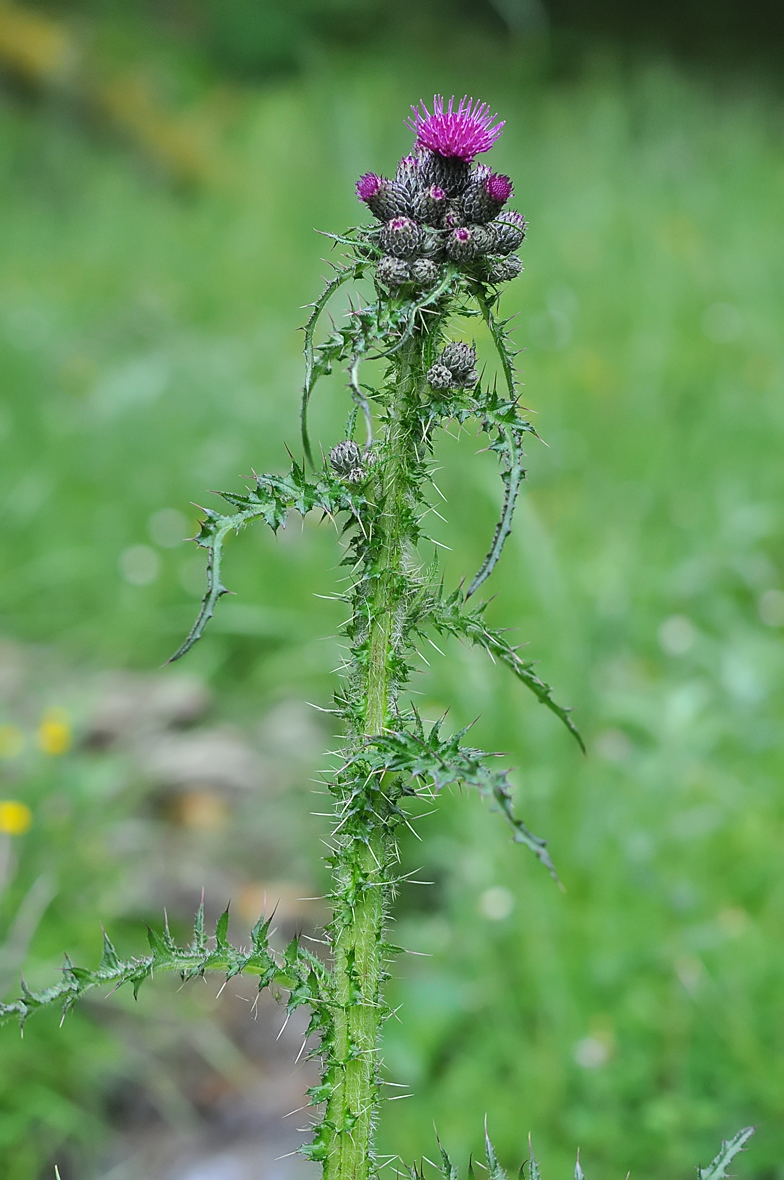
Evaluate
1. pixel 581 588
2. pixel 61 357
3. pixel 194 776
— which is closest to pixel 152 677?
pixel 194 776

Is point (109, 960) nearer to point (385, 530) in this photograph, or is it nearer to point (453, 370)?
point (385, 530)

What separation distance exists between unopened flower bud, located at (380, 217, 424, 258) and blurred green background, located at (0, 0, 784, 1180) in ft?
1.30

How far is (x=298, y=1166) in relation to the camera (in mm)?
2262

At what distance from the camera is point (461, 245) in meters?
0.92

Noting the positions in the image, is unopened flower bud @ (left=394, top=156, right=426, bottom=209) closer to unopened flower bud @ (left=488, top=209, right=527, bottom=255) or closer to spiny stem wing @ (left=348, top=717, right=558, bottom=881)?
unopened flower bud @ (left=488, top=209, right=527, bottom=255)

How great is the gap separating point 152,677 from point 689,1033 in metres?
2.05

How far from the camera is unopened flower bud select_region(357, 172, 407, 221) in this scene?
3.15 ft

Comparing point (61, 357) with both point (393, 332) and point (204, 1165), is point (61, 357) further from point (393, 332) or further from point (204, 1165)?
point (393, 332)

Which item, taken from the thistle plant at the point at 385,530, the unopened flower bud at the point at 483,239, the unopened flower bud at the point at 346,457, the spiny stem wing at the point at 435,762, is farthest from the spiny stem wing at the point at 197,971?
the unopened flower bud at the point at 483,239

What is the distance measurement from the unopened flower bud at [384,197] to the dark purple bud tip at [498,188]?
8 cm

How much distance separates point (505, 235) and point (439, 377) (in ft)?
0.44

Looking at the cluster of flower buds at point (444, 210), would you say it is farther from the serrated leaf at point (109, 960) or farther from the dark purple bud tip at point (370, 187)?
the serrated leaf at point (109, 960)

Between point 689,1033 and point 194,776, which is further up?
point 194,776

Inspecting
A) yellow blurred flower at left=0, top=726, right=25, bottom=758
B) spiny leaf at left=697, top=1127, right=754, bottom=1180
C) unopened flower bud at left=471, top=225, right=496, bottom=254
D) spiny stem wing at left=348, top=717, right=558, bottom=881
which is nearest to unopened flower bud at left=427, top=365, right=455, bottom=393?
unopened flower bud at left=471, top=225, right=496, bottom=254
